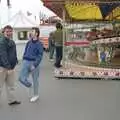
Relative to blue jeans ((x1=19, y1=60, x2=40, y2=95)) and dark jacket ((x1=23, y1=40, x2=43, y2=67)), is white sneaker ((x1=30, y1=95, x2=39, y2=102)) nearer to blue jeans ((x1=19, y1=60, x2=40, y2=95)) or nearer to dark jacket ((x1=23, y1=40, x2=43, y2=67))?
blue jeans ((x1=19, y1=60, x2=40, y2=95))

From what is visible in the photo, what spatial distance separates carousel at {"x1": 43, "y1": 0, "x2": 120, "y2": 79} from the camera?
676 inches

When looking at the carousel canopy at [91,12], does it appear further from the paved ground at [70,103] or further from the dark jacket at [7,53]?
the dark jacket at [7,53]

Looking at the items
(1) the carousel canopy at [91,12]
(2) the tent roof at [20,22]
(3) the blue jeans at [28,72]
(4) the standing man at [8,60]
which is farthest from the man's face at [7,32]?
(2) the tent roof at [20,22]

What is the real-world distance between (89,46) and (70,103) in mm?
6783

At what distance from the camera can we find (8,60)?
11273mm

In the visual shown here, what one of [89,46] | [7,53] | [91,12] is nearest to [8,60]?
[7,53]

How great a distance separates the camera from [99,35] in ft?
62.1

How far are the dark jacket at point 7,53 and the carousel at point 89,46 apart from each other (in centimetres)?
595

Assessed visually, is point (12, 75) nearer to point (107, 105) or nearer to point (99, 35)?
point (107, 105)

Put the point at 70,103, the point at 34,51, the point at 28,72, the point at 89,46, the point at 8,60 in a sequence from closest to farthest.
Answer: the point at 8,60 < the point at 70,103 < the point at 34,51 < the point at 28,72 < the point at 89,46

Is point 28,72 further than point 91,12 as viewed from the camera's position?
No

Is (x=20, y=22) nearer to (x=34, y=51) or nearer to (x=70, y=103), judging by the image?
(x=34, y=51)

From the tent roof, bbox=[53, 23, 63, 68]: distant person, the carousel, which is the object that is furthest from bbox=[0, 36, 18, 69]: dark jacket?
the tent roof

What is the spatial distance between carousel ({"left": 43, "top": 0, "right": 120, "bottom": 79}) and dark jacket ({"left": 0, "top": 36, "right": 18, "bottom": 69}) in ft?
19.5
